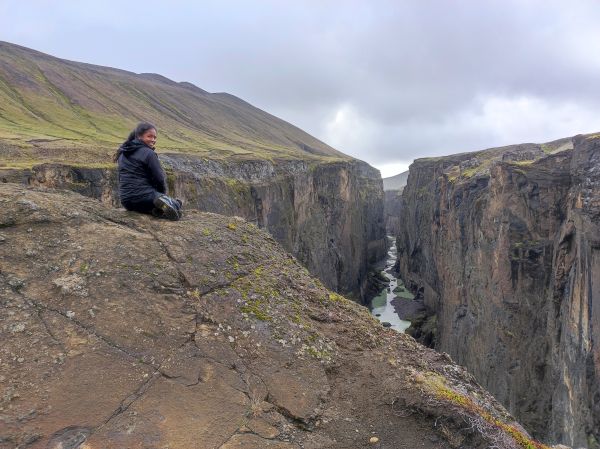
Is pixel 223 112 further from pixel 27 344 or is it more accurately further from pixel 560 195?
pixel 27 344

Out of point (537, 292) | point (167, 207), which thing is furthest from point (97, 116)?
point (167, 207)

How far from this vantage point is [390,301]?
271ft

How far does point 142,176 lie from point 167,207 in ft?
2.80

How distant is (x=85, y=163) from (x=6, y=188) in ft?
84.8

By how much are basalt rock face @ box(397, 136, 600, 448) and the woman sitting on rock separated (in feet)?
73.4

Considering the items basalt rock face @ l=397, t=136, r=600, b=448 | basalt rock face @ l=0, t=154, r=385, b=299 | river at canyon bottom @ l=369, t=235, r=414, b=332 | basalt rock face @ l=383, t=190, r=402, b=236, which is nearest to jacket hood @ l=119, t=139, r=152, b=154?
basalt rock face @ l=0, t=154, r=385, b=299

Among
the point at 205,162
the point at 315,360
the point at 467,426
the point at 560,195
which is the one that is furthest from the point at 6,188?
the point at 205,162

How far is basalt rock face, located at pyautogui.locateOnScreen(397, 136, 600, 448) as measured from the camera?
75.7 ft

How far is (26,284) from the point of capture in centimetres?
675

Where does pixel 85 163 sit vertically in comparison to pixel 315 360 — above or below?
above

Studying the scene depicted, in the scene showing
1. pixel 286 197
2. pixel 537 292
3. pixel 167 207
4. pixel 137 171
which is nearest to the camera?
pixel 137 171

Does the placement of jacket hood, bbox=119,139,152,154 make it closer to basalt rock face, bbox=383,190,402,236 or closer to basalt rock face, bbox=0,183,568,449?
basalt rock face, bbox=0,183,568,449

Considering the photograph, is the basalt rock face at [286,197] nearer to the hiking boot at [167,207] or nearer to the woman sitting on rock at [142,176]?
the woman sitting on rock at [142,176]

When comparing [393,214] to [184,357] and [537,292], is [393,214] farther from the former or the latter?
[184,357]
